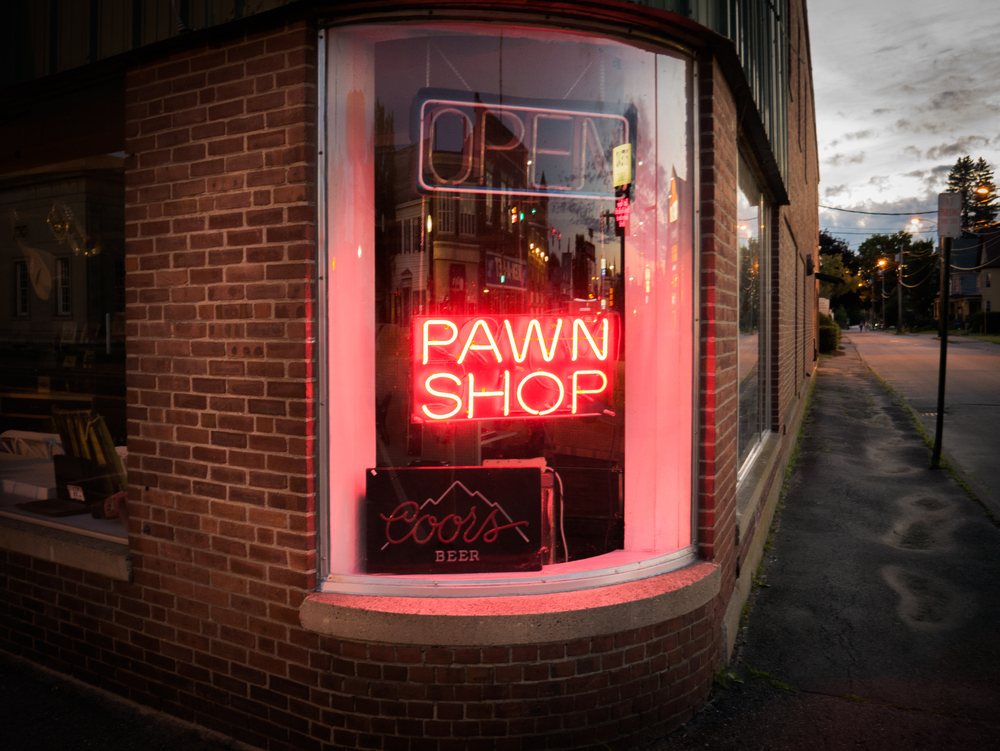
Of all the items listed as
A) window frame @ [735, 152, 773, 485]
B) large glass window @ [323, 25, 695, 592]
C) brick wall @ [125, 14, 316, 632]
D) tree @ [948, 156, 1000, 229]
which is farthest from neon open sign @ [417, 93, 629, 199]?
tree @ [948, 156, 1000, 229]

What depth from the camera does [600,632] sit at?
300 cm

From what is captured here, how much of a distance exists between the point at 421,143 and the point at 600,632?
2.25m

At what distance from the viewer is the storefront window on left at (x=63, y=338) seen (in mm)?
4043

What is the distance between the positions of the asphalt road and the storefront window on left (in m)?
7.48

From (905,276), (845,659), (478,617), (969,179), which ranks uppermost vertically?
(969,179)

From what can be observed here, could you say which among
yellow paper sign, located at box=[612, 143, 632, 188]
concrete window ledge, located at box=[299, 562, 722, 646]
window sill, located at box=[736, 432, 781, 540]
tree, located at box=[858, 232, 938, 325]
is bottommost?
concrete window ledge, located at box=[299, 562, 722, 646]

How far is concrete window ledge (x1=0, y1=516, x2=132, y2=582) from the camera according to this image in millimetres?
3537

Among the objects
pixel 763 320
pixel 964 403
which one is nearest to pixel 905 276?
pixel 964 403

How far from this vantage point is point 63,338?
4512 mm

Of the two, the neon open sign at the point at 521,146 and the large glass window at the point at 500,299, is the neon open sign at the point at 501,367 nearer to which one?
the large glass window at the point at 500,299

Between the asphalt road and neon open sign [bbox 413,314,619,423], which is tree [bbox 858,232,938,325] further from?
neon open sign [bbox 413,314,619,423]

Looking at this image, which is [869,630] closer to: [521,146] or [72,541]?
[521,146]

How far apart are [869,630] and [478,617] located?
2.78 metres

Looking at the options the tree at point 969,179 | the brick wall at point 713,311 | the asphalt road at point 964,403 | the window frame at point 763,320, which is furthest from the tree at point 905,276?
the brick wall at point 713,311
